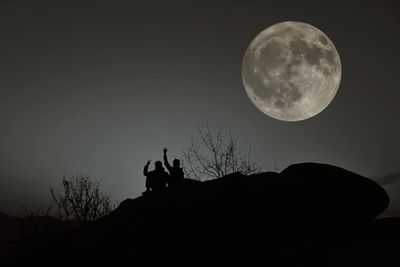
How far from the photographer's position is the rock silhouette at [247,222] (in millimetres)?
10133

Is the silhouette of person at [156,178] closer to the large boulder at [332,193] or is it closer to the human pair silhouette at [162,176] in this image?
the human pair silhouette at [162,176]

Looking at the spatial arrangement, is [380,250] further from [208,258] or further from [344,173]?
[208,258]

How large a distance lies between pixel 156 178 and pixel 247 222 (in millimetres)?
5467

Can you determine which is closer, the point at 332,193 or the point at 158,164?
the point at 332,193

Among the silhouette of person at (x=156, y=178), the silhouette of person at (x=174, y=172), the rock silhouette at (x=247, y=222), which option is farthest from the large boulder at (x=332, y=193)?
the silhouette of person at (x=156, y=178)

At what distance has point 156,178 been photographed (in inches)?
575

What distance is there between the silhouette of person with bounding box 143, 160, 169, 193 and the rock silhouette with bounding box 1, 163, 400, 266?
2681mm

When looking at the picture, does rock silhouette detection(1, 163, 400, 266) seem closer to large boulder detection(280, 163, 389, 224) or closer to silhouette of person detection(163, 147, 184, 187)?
large boulder detection(280, 163, 389, 224)

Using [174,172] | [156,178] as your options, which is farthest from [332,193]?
[156,178]

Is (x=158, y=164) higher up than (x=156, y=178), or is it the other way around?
(x=158, y=164)

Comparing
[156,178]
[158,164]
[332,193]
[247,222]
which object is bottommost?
[247,222]

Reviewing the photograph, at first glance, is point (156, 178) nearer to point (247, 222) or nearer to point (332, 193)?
point (247, 222)

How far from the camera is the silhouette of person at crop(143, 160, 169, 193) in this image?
47.9 feet

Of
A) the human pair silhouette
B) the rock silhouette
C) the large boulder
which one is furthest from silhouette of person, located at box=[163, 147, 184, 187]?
the large boulder
